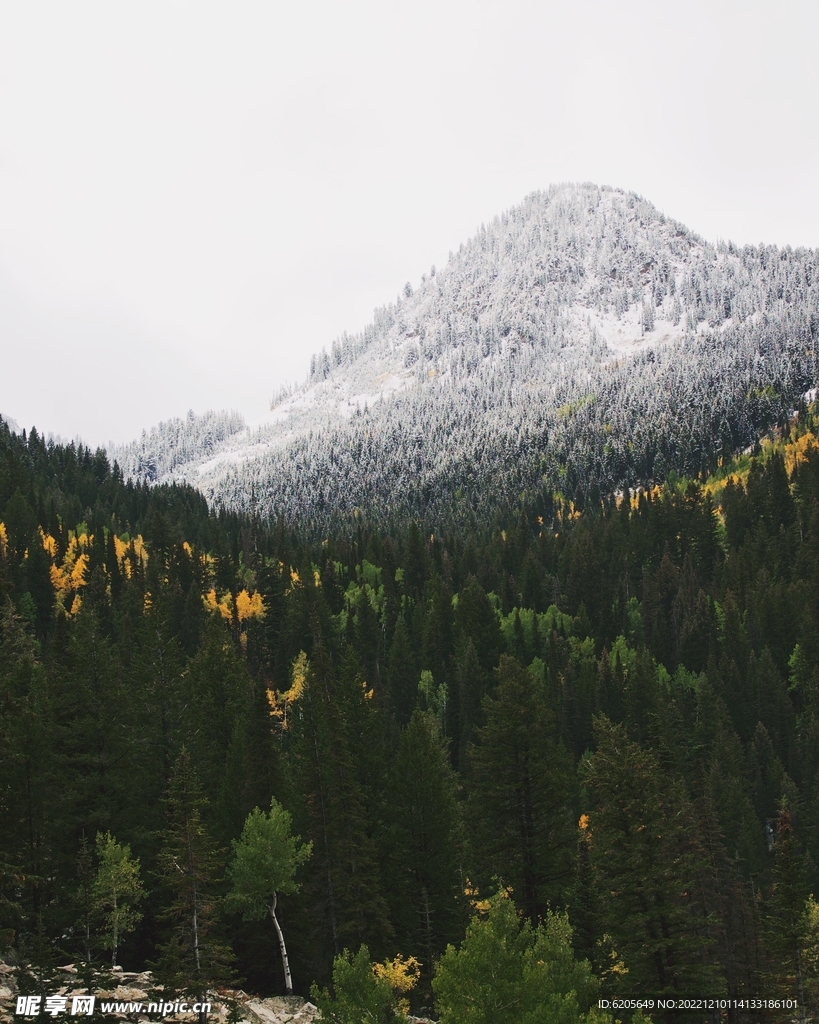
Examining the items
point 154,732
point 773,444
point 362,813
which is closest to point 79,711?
point 154,732

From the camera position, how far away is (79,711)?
3706 centimetres

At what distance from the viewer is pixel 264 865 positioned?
111ft

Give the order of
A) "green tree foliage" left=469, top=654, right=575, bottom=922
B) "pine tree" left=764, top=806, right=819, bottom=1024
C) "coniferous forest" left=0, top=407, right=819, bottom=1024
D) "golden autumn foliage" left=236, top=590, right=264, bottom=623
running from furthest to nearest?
1. "golden autumn foliage" left=236, top=590, right=264, bottom=623
2. "pine tree" left=764, top=806, right=819, bottom=1024
3. "green tree foliage" left=469, top=654, right=575, bottom=922
4. "coniferous forest" left=0, top=407, right=819, bottom=1024

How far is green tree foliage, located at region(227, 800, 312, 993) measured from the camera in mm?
33719

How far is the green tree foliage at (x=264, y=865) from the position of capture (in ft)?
111

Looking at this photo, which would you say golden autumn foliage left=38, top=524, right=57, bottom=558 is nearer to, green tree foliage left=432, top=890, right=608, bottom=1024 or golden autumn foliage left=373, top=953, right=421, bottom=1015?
golden autumn foliage left=373, top=953, right=421, bottom=1015

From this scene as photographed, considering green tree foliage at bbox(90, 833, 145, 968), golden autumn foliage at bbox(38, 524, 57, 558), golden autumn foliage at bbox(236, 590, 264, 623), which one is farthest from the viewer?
golden autumn foliage at bbox(38, 524, 57, 558)

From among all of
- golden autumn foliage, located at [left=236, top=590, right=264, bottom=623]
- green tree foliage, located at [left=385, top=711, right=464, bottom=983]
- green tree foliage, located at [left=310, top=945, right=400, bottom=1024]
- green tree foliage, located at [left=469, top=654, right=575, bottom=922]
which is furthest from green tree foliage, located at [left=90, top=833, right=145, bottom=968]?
golden autumn foliage, located at [left=236, top=590, right=264, bottom=623]

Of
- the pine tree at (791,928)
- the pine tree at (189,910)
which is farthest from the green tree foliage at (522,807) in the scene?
the pine tree at (791,928)

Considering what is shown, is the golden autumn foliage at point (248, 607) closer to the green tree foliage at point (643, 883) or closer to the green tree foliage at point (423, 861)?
the green tree foliage at point (423, 861)

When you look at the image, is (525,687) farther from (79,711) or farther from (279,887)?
(79,711)

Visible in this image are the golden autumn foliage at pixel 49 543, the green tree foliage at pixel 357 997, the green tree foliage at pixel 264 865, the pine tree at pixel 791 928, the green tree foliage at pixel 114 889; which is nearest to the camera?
the green tree foliage at pixel 357 997

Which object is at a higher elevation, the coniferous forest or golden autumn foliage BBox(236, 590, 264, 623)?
golden autumn foliage BBox(236, 590, 264, 623)

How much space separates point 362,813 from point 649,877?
14.8 meters
